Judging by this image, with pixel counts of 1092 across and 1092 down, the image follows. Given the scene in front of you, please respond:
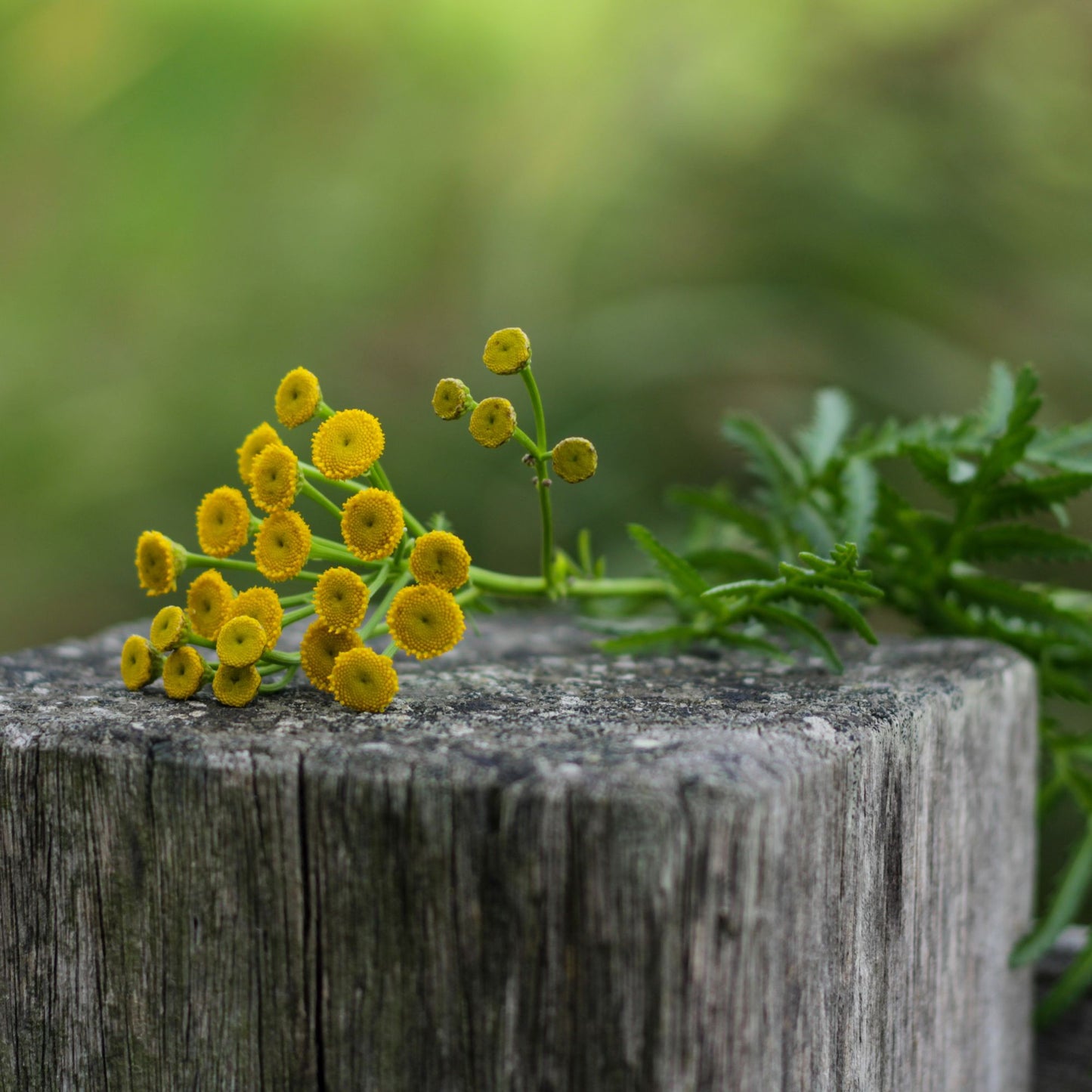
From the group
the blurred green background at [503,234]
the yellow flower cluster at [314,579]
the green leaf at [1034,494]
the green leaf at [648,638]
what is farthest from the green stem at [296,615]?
the blurred green background at [503,234]

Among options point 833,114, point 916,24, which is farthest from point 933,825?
point 916,24

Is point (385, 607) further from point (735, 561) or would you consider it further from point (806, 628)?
point (735, 561)

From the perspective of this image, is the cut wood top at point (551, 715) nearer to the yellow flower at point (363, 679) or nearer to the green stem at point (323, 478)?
the yellow flower at point (363, 679)

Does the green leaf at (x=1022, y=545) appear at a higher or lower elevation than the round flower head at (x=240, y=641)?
higher

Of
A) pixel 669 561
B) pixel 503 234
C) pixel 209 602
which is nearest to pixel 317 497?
pixel 209 602

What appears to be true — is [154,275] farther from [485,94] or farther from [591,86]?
[591,86]

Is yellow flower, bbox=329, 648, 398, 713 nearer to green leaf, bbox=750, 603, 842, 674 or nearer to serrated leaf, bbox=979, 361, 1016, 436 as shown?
green leaf, bbox=750, 603, 842, 674

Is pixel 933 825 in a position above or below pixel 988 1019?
above
